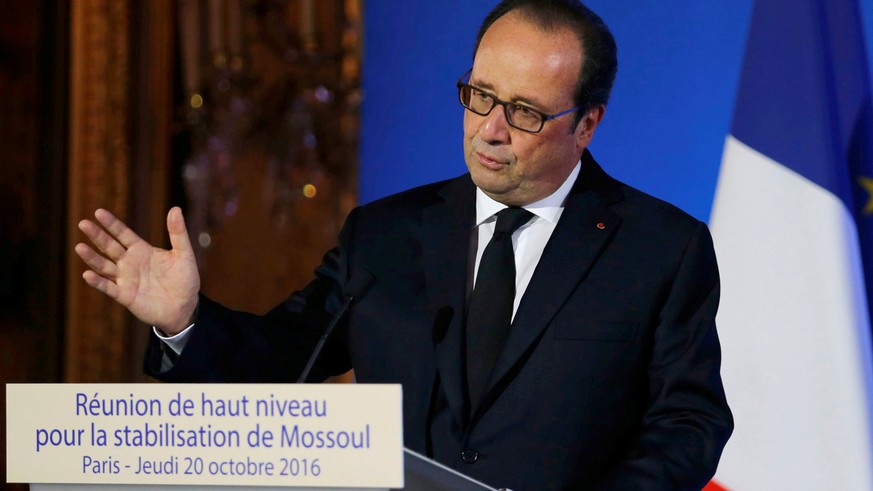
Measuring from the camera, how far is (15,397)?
3.94ft

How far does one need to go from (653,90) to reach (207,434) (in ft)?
5.47

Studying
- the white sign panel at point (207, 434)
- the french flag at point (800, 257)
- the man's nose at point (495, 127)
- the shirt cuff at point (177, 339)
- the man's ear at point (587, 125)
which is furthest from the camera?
the french flag at point (800, 257)

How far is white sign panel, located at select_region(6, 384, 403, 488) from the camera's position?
1106mm

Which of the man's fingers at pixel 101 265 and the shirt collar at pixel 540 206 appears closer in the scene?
the man's fingers at pixel 101 265

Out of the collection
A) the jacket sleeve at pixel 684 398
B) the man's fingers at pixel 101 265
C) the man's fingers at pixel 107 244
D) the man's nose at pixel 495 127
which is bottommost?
the jacket sleeve at pixel 684 398

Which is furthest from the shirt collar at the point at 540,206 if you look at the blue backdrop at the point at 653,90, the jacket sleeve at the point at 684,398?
the blue backdrop at the point at 653,90

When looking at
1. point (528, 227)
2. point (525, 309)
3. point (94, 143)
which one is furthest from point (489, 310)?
point (94, 143)

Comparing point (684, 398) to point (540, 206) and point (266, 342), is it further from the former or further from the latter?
point (266, 342)

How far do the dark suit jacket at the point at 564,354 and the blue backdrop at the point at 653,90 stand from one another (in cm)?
72

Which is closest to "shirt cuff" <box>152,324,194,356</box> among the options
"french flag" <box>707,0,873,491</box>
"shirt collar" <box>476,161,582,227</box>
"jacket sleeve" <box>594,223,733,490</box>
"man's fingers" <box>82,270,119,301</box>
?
"man's fingers" <box>82,270,119,301</box>

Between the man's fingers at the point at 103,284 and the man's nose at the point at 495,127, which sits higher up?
the man's nose at the point at 495,127

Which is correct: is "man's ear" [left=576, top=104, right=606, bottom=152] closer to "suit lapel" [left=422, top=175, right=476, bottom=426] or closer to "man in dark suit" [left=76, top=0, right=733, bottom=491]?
"man in dark suit" [left=76, top=0, right=733, bottom=491]

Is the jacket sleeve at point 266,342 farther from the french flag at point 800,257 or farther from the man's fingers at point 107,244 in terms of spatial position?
the french flag at point 800,257

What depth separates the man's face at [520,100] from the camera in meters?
1.75
